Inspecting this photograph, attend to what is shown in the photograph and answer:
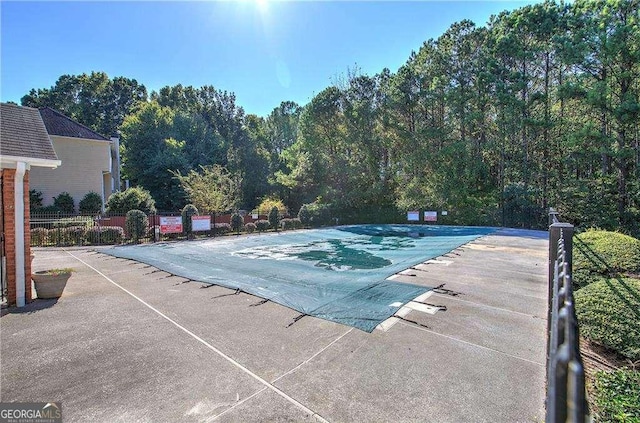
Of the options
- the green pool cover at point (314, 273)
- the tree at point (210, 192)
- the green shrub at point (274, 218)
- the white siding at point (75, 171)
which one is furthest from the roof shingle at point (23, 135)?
the white siding at point (75, 171)

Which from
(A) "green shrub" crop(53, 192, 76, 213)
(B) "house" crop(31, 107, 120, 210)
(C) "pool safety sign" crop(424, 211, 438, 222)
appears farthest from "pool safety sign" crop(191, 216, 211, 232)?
(C) "pool safety sign" crop(424, 211, 438, 222)

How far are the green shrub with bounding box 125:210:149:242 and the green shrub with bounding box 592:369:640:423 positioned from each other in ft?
48.9

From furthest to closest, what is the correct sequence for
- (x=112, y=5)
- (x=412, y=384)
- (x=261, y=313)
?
1. (x=112, y=5)
2. (x=261, y=313)
3. (x=412, y=384)

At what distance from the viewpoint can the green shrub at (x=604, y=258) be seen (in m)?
4.71

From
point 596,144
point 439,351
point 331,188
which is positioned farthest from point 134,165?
point 596,144

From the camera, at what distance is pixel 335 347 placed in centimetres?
346

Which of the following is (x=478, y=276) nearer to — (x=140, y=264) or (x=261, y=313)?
(x=261, y=313)

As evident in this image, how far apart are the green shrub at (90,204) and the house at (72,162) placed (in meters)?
0.81

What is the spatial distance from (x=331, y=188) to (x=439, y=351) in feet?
69.1

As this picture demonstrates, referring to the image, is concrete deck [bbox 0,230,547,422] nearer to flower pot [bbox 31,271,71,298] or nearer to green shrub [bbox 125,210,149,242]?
flower pot [bbox 31,271,71,298]

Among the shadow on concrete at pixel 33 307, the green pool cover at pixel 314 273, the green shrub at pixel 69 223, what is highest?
the green shrub at pixel 69 223

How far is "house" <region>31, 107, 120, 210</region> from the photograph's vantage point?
18141 mm

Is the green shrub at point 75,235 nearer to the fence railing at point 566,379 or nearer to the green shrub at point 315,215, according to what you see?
the green shrub at point 315,215

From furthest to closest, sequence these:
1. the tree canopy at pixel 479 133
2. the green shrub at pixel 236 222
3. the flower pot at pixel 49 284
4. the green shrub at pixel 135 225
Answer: the green shrub at pixel 236 222 < the tree canopy at pixel 479 133 < the green shrub at pixel 135 225 < the flower pot at pixel 49 284
